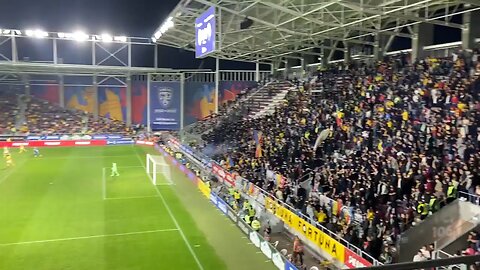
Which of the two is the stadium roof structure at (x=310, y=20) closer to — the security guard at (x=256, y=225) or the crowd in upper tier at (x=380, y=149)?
the crowd in upper tier at (x=380, y=149)

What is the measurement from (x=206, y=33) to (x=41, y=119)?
35.9 meters

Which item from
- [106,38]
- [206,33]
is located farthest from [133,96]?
[206,33]

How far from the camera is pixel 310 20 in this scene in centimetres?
2558

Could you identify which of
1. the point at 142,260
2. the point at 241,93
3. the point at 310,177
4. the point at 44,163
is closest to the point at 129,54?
the point at 241,93

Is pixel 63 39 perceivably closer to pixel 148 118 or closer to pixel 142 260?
pixel 148 118

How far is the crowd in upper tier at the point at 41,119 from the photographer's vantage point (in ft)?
173

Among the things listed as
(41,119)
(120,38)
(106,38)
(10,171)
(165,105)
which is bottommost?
(10,171)

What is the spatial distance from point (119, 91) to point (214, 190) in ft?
118

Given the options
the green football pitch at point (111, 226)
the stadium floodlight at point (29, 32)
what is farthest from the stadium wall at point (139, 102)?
the green football pitch at point (111, 226)

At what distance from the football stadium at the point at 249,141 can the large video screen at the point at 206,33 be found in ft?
0.52

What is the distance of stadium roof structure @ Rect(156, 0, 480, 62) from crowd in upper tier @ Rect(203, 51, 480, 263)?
272cm

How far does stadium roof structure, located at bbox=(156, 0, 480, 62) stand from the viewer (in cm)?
2308

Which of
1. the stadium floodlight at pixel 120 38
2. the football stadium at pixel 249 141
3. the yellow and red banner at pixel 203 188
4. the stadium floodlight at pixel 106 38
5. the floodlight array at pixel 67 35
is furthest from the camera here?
the stadium floodlight at pixel 120 38

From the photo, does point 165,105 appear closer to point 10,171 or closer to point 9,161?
point 9,161
